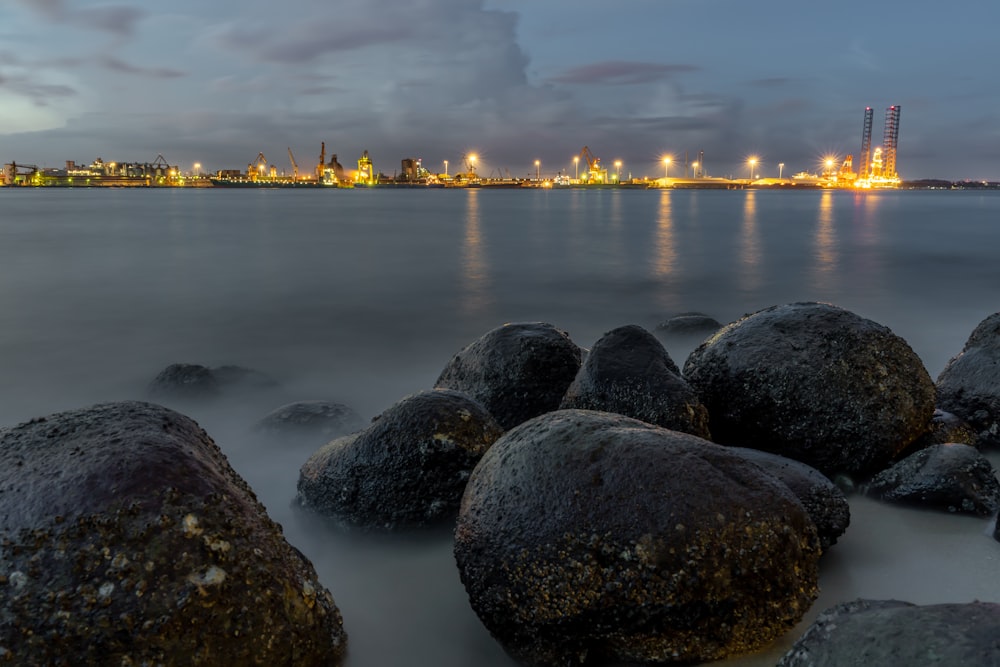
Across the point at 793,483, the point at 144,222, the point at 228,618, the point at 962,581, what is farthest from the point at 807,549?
the point at 144,222

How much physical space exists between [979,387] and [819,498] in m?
2.74

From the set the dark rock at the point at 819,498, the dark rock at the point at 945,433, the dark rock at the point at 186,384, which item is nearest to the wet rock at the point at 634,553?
the dark rock at the point at 819,498

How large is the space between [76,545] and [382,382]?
6.68 m

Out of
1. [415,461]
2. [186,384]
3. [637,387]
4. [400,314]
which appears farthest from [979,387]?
[400,314]

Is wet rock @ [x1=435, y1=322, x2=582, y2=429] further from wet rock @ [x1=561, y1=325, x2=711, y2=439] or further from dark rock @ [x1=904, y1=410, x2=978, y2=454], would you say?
dark rock @ [x1=904, y1=410, x2=978, y2=454]

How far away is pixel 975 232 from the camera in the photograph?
104 feet

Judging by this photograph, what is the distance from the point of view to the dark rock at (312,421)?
20.1 ft

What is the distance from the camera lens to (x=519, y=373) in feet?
16.8

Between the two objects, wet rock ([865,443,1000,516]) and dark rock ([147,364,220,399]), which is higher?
wet rock ([865,443,1000,516])

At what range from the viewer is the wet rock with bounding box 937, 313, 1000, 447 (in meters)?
5.41

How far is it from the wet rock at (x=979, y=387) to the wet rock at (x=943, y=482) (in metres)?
1.24

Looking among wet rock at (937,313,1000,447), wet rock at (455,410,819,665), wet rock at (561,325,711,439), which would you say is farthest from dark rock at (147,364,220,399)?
wet rock at (937,313,1000,447)

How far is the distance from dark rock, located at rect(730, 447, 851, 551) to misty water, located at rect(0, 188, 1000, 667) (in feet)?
0.57

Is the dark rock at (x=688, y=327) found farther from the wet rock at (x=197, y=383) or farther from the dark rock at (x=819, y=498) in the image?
the dark rock at (x=819, y=498)
